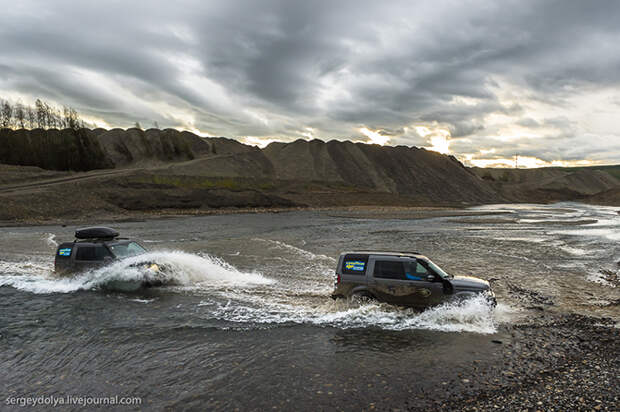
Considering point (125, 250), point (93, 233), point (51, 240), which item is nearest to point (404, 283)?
point (125, 250)

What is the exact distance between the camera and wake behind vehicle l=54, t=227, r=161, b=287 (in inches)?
605

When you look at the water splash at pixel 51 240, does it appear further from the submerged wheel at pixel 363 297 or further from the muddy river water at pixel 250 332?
the submerged wheel at pixel 363 297

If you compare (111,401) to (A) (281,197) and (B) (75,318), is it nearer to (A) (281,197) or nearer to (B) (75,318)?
(B) (75,318)

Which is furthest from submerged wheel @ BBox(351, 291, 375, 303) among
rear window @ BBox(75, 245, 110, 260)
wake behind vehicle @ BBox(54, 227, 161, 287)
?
rear window @ BBox(75, 245, 110, 260)


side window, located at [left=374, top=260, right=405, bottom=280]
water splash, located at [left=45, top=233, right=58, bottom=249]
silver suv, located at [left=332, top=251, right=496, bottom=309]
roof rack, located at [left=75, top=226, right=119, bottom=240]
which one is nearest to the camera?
silver suv, located at [left=332, top=251, right=496, bottom=309]

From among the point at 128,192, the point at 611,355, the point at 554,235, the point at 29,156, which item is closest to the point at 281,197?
the point at 128,192

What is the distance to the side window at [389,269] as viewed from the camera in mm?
11781

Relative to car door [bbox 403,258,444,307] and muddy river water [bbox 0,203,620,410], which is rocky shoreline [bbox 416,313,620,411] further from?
car door [bbox 403,258,444,307]

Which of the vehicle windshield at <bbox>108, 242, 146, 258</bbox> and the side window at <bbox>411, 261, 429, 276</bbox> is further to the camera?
the vehicle windshield at <bbox>108, 242, 146, 258</bbox>

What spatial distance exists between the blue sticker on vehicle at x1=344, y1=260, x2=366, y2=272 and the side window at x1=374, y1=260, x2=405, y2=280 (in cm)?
46

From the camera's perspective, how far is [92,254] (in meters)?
15.5

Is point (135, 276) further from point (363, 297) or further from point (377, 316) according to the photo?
point (377, 316)

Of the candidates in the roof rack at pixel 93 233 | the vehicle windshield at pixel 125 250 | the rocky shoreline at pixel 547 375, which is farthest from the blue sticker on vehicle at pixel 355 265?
the roof rack at pixel 93 233

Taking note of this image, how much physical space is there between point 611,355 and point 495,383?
12.1ft
